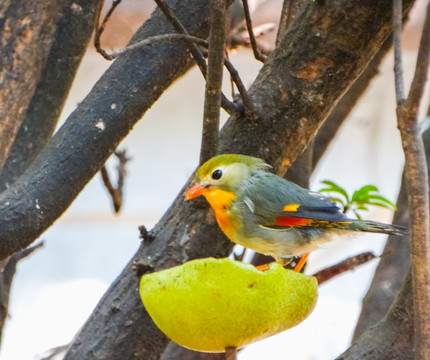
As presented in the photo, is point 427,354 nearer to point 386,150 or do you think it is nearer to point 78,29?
point 78,29

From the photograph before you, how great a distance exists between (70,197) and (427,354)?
0.87m

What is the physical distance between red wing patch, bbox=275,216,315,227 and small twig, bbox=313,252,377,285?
14.8 inches

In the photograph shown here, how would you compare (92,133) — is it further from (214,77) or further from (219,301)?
(219,301)

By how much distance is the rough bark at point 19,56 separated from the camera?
5.24 ft

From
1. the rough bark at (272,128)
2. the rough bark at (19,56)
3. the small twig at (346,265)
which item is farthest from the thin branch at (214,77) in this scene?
the rough bark at (19,56)

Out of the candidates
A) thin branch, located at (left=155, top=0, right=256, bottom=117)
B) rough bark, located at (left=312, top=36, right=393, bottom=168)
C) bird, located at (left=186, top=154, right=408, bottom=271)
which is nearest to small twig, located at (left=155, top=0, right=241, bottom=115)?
thin branch, located at (left=155, top=0, right=256, bottom=117)

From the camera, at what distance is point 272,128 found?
1.26 metres

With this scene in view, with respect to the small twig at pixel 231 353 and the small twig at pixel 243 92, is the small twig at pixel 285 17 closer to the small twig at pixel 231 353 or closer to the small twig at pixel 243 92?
the small twig at pixel 243 92

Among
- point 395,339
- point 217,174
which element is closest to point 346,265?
point 395,339

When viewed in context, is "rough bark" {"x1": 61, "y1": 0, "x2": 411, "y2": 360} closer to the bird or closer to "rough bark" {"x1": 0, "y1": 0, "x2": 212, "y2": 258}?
the bird

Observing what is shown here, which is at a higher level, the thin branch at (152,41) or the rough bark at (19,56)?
the rough bark at (19,56)

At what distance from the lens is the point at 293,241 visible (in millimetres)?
1183

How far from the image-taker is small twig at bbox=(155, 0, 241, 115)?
3.76ft

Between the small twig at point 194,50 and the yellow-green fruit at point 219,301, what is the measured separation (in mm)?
460
